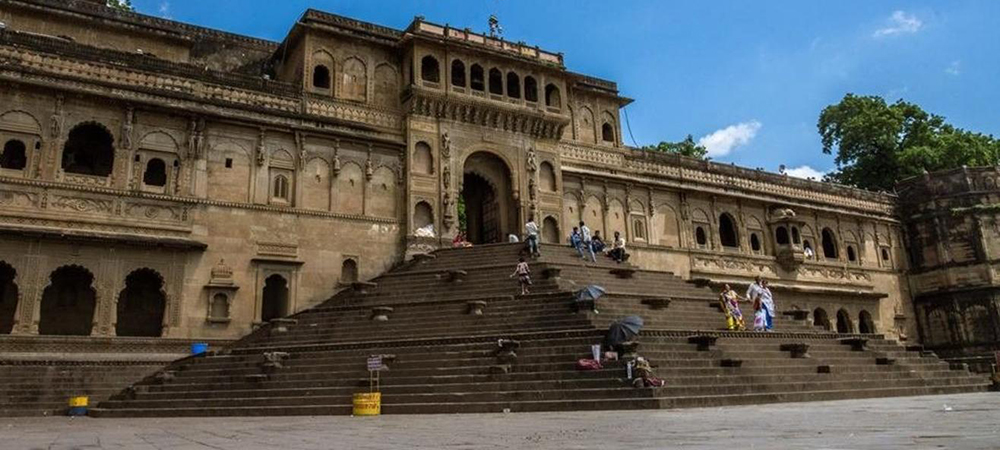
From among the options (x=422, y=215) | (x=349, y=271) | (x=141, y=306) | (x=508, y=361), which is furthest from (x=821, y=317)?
(x=141, y=306)

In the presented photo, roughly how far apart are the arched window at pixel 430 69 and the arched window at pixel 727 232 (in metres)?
16.1

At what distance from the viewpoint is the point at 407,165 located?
25.7 meters

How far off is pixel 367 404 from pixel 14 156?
15.0 m

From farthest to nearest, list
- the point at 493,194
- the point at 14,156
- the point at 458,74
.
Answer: the point at 493,194 < the point at 458,74 < the point at 14,156

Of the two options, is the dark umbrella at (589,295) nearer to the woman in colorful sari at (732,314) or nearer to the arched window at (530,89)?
the woman in colorful sari at (732,314)

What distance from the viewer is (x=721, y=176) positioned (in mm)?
34062

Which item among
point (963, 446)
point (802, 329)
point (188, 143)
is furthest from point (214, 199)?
point (963, 446)

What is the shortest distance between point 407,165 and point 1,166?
12391 millimetres

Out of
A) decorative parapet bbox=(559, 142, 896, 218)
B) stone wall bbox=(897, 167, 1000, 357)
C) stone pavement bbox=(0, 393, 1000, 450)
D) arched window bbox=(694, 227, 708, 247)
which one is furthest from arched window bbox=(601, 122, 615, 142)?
stone pavement bbox=(0, 393, 1000, 450)

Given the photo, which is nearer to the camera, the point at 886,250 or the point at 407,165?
the point at 407,165

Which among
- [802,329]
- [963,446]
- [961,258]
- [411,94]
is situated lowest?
[963,446]

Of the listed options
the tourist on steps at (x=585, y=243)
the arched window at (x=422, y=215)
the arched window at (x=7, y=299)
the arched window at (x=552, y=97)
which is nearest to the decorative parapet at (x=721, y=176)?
the arched window at (x=552, y=97)

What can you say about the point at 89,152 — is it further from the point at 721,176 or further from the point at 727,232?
the point at 727,232

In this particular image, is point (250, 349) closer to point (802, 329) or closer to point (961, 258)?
point (802, 329)
